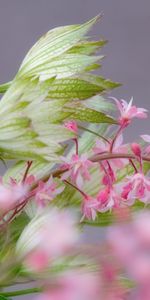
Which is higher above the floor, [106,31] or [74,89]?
[106,31]

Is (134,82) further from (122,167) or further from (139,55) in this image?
(122,167)

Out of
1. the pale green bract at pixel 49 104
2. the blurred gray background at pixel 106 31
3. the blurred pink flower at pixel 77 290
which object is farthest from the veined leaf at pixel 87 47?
the blurred gray background at pixel 106 31

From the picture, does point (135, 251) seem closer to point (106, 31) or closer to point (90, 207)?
point (90, 207)

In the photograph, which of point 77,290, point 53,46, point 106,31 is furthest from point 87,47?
point 106,31

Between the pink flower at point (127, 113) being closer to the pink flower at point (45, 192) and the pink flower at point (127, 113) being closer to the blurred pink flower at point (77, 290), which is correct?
the pink flower at point (45, 192)

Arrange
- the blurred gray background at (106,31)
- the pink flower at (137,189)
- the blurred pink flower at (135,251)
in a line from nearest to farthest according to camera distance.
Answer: the blurred pink flower at (135,251) → the pink flower at (137,189) → the blurred gray background at (106,31)

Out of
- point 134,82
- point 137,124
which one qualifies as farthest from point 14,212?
point 134,82
